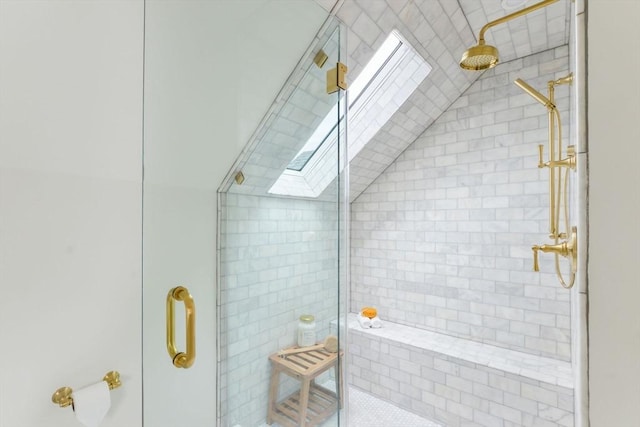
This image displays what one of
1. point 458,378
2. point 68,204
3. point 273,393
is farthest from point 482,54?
point 458,378

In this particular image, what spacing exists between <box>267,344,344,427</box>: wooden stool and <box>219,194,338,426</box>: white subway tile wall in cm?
5

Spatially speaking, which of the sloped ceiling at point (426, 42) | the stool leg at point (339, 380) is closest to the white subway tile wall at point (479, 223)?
the sloped ceiling at point (426, 42)

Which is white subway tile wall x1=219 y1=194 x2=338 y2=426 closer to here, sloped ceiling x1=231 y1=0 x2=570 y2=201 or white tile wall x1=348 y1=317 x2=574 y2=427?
sloped ceiling x1=231 y1=0 x2=570 y2=201

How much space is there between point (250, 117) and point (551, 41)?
2.21 m

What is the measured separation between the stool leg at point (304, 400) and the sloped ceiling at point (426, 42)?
100 centimetres

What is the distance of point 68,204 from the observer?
3.60 ft

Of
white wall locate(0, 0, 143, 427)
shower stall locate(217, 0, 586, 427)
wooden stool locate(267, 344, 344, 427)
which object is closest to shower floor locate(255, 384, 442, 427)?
shower stall locate(217, 0, 586, 427)

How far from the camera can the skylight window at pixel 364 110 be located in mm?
1565

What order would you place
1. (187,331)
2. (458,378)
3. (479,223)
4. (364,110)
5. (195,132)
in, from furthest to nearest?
(479,223), (364,110), (458,378), (195,132), (187,331)

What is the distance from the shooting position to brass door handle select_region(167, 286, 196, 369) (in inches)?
40.8

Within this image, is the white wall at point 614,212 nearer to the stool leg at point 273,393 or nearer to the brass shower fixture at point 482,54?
the brass shower fixture at point 482,54

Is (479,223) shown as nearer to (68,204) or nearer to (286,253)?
(286,253)

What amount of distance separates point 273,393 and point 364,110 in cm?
205

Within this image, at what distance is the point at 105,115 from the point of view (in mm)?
1164
